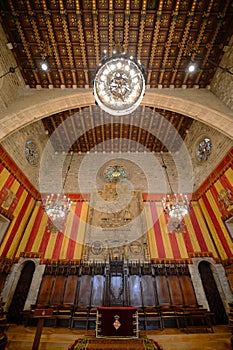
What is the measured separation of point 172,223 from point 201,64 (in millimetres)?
7641

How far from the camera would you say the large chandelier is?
4.56 metres

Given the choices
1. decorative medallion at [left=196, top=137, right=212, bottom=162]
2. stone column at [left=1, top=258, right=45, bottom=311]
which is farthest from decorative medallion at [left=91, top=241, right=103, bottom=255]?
decorative medallion at [left=196, top=137, right=212, bottom=162]

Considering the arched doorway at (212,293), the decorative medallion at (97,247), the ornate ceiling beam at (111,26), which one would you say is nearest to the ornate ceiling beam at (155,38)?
the ornate ceiling beam at (111,26)

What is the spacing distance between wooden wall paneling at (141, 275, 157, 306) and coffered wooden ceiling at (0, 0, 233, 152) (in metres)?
8.10

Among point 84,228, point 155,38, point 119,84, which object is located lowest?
point 84,228

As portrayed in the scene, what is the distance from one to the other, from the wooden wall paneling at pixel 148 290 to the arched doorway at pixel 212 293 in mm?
2306

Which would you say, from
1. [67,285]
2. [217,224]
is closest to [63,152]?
[67,285]

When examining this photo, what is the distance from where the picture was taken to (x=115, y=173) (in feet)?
36.3

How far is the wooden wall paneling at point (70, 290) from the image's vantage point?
6326 millimetres

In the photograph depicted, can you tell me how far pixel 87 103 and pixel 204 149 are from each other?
6.37 m

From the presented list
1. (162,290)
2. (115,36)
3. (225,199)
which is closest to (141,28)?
(115,36)

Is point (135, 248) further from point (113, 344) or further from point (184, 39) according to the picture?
point (184, 39)

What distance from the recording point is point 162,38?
6277mm

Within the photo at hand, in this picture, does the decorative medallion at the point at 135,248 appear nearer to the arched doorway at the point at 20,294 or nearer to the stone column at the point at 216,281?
the stone column at the point at 216,281
